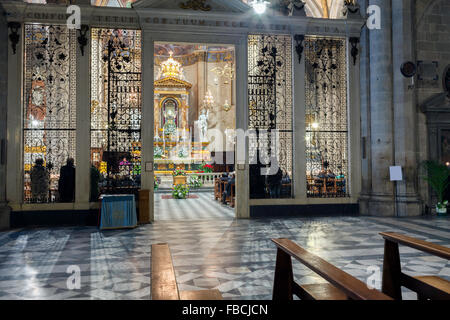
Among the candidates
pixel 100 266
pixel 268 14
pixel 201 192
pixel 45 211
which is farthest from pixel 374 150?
pixel 201 192

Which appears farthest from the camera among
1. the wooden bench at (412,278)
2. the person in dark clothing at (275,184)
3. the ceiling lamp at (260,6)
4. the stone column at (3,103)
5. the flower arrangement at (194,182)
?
the flower arrangement at (194,182)

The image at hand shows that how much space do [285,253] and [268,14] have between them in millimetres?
8652

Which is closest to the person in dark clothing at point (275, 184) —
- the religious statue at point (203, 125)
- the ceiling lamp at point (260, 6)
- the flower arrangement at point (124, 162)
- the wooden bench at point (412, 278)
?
the flower arrangement at point (124, 162)

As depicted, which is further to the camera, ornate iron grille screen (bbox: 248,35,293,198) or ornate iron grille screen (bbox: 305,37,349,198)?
ornate iron grille screen (bbox: 305,37,349,198)

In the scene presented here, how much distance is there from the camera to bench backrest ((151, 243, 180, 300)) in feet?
6.84

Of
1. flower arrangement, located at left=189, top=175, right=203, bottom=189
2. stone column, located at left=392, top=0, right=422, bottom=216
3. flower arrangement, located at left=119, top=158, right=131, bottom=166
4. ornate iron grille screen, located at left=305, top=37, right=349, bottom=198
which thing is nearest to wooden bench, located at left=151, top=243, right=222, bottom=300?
flower arrangement, located at left=119, top=158, right=131, bottom=166

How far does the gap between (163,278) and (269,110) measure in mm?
8685

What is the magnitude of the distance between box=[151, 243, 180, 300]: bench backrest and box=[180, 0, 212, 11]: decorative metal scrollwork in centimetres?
840

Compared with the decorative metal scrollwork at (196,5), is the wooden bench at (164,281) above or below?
below

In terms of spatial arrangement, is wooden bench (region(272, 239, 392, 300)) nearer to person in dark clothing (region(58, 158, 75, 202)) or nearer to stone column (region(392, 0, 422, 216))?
person in dark clothing (region(58, 158, 75, 202))

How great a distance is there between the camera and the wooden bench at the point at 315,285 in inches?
79.5

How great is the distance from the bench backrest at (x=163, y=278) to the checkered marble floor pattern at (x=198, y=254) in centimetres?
136

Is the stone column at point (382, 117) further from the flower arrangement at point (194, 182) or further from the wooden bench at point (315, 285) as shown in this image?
the flower arrangement at point (194, 182)

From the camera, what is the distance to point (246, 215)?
1020cm
